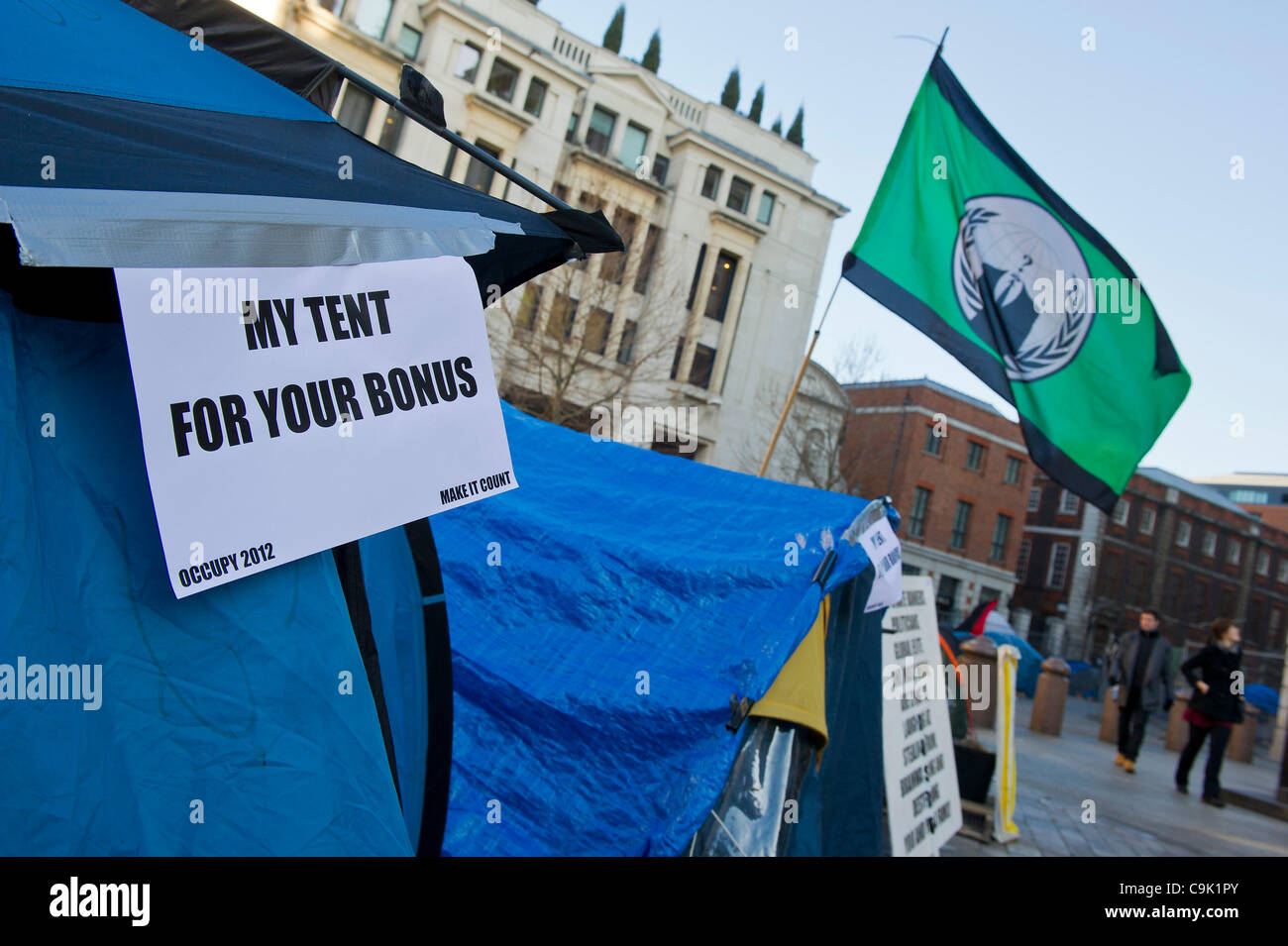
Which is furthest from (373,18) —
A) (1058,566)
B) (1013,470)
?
(1058,566)

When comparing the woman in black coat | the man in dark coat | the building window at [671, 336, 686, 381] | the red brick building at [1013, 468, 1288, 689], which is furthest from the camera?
the red brick building at [1013, 468, 1288, 689]

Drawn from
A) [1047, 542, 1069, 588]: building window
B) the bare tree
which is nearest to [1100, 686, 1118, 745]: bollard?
the bare tree

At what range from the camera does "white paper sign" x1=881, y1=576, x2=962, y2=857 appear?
443 cm

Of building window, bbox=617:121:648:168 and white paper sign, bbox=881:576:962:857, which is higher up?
building window, bbox=617:121:648:168

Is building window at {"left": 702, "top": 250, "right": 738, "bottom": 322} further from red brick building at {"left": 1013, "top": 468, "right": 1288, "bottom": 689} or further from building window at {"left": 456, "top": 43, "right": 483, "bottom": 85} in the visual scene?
red brick building at {"left": 1013, "top": 468, "right": 1288, "bottom": 689}

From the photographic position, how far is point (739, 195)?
31.0m

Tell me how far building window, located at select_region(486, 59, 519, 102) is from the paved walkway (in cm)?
2300

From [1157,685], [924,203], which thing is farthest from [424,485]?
[1157,685]

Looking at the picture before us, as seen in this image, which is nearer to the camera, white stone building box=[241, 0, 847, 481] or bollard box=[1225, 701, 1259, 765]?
bollard box=[1225, 701, 1259, 765]

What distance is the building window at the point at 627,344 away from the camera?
2477cm

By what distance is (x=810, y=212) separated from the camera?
3231cm

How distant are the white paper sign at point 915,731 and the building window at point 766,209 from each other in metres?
27.7

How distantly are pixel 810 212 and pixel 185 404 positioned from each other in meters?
33.1
